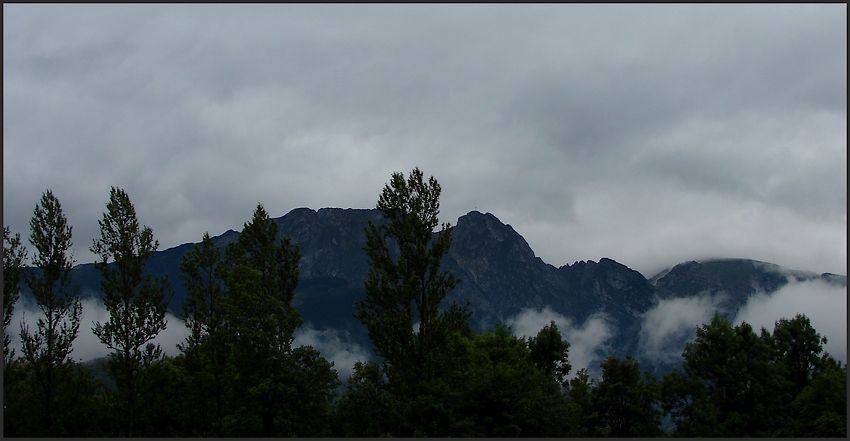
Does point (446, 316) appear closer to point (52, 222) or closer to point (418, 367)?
point (418, 367)

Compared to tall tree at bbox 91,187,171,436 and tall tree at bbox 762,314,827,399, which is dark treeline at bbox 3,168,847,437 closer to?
tall tree at bbox 91,187,171,436

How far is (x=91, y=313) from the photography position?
143 ft

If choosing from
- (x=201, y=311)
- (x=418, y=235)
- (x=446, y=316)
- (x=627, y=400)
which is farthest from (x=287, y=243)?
(x=627, y=400)

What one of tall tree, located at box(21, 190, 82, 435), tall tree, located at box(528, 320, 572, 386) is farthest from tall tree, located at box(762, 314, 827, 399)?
tall tree, located at box(21, 190, 82, 435)

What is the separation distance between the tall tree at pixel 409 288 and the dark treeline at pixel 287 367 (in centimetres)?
8

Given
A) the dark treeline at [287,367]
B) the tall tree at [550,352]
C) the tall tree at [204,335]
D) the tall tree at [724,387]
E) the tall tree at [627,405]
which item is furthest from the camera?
the tall tree at [550,352]

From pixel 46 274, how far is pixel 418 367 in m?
24.7

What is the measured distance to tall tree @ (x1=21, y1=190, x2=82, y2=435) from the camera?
3575 cm

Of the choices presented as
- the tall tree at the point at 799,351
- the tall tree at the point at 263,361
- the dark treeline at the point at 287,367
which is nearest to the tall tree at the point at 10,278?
the dark treeline at the point at 287,367

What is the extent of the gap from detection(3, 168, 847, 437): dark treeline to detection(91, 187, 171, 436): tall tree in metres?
0.09

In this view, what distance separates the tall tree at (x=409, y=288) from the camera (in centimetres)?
3303

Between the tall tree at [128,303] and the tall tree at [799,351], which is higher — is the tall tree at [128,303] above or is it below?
above

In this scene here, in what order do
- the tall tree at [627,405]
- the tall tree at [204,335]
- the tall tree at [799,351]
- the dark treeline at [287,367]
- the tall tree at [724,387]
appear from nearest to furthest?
1. the dark treeline at [287,367]
2. the tall tree at [204,335]
3. the tall tree at [724,387]
4. the tall tree at [627,405]
5. the tall tree at [799,351]

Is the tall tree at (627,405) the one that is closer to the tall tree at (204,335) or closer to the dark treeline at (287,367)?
the dark treeline at (287,367)
